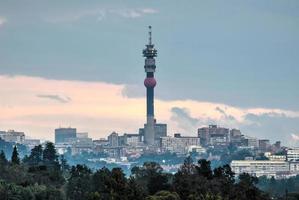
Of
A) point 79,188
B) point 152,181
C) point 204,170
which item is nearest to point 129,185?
point 152,181

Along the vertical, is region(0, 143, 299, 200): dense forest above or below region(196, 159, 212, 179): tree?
below

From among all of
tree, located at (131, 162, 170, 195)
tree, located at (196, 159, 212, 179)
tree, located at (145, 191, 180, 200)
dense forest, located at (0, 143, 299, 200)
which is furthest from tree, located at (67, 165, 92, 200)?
tree, located at (145, 191, 180, 200)

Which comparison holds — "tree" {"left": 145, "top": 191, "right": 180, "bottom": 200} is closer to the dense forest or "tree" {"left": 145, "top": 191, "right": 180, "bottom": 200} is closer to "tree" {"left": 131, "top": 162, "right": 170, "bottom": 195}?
the dense forest

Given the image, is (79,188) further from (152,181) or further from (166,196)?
(166,196)

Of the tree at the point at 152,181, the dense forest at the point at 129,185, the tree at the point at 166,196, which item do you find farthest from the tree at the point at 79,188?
the tree at the point at 166,196

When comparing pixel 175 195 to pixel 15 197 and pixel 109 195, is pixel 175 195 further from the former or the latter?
pixel 15 197

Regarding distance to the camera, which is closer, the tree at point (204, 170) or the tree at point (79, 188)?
the tree at point (79, 188)

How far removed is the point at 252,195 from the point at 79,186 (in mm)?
22589

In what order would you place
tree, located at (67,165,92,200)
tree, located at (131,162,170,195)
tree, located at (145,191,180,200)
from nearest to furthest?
tree, located at (145,191,180,200), tree, located at (131,162,170,195), tree, located at (67,165,92,200)

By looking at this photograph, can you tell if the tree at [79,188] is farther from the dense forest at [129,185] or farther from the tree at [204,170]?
the tree at [204,170]

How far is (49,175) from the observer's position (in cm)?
17750

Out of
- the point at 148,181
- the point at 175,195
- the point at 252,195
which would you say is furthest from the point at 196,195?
the point at 148,181

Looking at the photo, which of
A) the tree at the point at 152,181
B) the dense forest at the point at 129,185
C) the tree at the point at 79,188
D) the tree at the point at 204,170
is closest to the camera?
the dense forest at the point at 129,185

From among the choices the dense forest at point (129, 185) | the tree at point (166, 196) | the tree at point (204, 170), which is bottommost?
the tree at point (166, 196)
